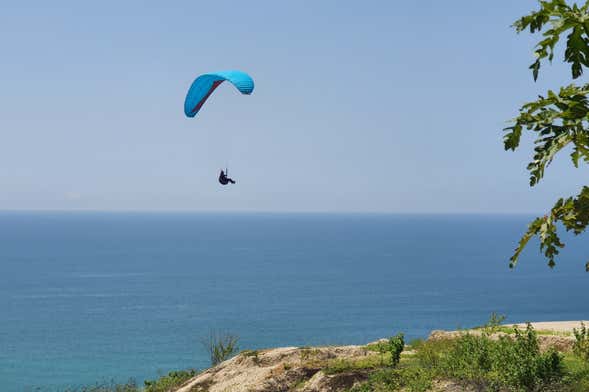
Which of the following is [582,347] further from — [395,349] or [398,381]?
[395,349]

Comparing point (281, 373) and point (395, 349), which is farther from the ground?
point (395, 349)

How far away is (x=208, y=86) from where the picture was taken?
109ft

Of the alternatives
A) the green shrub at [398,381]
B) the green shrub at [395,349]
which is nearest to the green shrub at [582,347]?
the green shrub at [398,381]

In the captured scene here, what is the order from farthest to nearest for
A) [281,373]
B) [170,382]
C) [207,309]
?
[207,309], [170,382], [281,373]

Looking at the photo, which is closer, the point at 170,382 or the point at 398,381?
the point at 398,381

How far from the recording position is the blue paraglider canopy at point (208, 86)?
29.4 meters

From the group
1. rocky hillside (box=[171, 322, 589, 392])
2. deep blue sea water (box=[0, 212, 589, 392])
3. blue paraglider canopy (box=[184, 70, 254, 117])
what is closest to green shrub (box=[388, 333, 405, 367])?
rocky hillside (box=[171, 322, 589, 392])

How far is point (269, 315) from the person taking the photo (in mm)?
124875

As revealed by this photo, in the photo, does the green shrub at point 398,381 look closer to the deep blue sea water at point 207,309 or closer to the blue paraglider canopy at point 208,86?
the blue paraglider canopy at point 208,86

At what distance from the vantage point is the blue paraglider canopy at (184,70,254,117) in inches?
1156

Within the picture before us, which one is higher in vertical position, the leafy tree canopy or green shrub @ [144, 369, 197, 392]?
the leafy tree canopy

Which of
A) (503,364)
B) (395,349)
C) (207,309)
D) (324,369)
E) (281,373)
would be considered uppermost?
(207,309)

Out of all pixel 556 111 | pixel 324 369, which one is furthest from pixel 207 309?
pixel 556 111

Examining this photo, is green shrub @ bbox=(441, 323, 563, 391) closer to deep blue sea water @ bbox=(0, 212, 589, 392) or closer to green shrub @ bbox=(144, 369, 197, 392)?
green shrub @ bbox=(144, 369, 197, 392)
